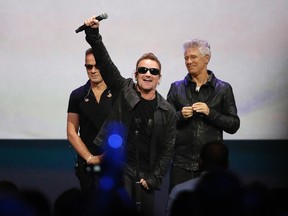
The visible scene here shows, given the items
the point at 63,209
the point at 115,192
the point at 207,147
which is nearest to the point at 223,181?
the point at 115,192

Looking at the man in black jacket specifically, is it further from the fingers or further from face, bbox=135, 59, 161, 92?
face, bbox=135, 59, 161, 92

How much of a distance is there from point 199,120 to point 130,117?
1.82 feet

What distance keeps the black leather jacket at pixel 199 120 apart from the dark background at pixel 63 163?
0.92 meters

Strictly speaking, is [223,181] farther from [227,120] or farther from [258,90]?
[258,90]

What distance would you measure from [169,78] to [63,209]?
4.72 metres

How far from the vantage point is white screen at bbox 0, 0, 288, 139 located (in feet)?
19.7

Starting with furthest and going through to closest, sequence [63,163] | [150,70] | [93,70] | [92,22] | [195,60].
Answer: [63,163] → [195,60] → [93,70] → [150,70] → [92,22]

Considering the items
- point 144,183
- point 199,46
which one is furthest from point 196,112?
point 144,183

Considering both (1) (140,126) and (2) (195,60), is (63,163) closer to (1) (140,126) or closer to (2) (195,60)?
(2) (195,60)

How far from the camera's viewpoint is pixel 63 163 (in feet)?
20.7

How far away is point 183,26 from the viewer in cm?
615

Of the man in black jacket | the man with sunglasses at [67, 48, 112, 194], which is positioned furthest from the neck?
the man with sunglasses at [67, 48, 112, 194]

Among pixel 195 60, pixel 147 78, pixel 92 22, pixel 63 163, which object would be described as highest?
pixel 92 22

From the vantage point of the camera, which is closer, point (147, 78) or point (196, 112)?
point (147, 78)
